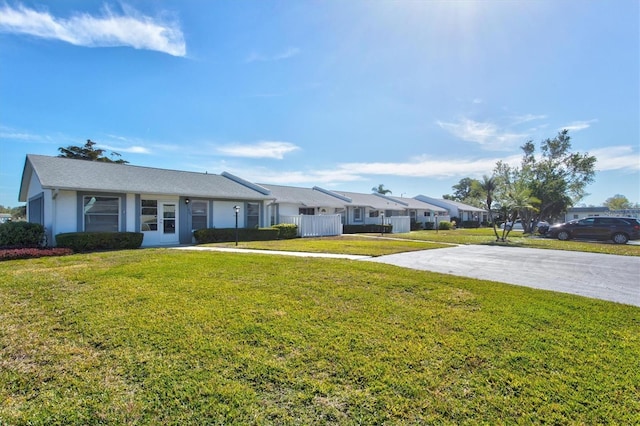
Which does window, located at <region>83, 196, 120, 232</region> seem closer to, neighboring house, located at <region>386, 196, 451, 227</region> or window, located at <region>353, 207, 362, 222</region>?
window, located at <region>353, 207, 362, 222</region>

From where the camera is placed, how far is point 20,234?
1155cm

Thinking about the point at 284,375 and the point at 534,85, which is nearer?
the point at 284,375

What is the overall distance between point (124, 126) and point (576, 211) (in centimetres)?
6978

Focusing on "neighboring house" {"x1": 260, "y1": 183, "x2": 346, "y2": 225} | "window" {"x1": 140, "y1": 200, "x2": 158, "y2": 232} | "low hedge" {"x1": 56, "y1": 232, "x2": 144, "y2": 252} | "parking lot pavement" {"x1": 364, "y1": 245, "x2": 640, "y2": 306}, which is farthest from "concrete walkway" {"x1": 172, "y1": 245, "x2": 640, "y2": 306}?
"neighboring house" {"x1": 260, "y1": 183, "x2": 346, "y2": 225}

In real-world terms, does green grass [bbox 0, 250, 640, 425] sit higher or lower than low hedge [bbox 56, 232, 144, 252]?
lower

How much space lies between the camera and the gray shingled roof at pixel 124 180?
1253 centimetres

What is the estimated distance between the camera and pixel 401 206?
3559 cm

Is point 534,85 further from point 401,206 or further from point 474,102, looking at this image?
point 401,206

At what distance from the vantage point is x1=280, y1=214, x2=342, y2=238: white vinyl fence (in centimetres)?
1931

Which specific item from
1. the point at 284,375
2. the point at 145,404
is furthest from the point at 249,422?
the point at 145,404

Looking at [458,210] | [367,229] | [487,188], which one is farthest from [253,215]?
[458,210]

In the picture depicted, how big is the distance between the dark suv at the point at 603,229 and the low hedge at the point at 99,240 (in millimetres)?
23846

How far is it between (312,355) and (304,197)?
23353 millimetres

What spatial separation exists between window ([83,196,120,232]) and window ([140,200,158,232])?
0.92 meters
